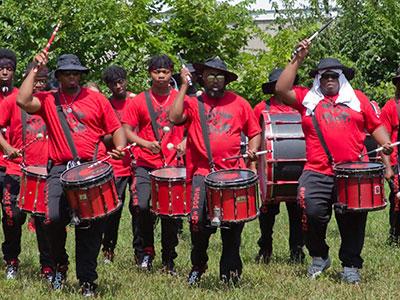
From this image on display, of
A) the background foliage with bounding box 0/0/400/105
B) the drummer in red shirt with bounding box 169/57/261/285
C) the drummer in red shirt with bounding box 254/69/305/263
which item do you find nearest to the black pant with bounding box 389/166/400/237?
the drummer in red shirt with bounding box 254/69/305/263

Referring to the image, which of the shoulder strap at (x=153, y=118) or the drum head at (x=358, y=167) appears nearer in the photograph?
the drum head at (x=358, y=167)

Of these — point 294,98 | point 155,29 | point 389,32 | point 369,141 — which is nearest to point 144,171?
point 294,98

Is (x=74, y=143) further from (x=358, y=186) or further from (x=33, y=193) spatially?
(x=358, y=186)

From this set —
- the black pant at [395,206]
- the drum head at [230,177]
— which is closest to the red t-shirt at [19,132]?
the drum head at [230,177]

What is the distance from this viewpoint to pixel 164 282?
820 centimetres

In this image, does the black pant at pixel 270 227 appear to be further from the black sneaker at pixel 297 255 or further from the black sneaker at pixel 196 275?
the black sneaker at pixel 196 275

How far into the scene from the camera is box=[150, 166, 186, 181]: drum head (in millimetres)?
8328

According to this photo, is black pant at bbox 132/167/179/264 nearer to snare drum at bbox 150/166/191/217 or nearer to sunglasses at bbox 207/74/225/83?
snare drum at bbox 150/166/191/217

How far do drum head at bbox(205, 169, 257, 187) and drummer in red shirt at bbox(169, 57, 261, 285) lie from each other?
0.24 metres

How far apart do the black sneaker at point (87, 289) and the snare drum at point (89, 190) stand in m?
0.72

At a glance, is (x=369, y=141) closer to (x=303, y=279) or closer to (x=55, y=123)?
(x=303, y=279)

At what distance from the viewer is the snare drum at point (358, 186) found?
7699mm

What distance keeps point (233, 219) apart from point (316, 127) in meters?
1.28

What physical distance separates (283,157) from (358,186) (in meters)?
1.27
